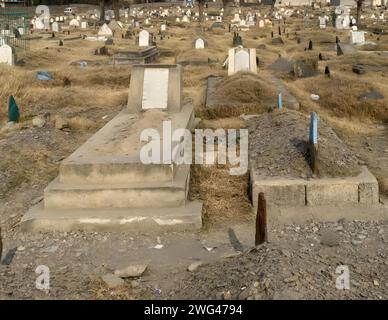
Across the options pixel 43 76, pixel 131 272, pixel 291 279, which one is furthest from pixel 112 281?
pixel 43 76

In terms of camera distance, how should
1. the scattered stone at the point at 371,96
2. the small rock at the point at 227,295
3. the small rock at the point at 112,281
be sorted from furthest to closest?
1. the scattered stone at the point at 371,96
2. the small rock at the point at 112,281
3. the small rock at the point at 227,295

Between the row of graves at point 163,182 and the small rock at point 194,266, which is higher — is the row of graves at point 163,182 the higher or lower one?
the higher one

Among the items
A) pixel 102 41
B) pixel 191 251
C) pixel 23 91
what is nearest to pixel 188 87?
pixel 23 91

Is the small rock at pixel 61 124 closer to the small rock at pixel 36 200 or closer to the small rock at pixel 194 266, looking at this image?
the small rock at pixel 36 200

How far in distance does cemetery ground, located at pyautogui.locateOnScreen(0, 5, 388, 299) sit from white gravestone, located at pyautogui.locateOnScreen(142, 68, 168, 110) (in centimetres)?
108

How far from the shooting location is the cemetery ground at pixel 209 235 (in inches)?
164

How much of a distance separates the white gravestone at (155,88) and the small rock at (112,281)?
490 centimetres

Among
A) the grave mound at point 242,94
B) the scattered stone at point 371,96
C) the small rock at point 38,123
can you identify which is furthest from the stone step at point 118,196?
the scattered stone at point 371,96

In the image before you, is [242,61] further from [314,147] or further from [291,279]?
[291,279]

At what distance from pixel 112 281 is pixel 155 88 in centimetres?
531

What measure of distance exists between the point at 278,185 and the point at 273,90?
18.0 feet

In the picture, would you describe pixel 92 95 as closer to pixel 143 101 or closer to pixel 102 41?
pixel 143 101

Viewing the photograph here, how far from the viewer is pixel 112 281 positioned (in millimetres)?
4484

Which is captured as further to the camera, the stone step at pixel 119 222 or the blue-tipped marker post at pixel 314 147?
the blue-tipped marker post at pixel 314 147
